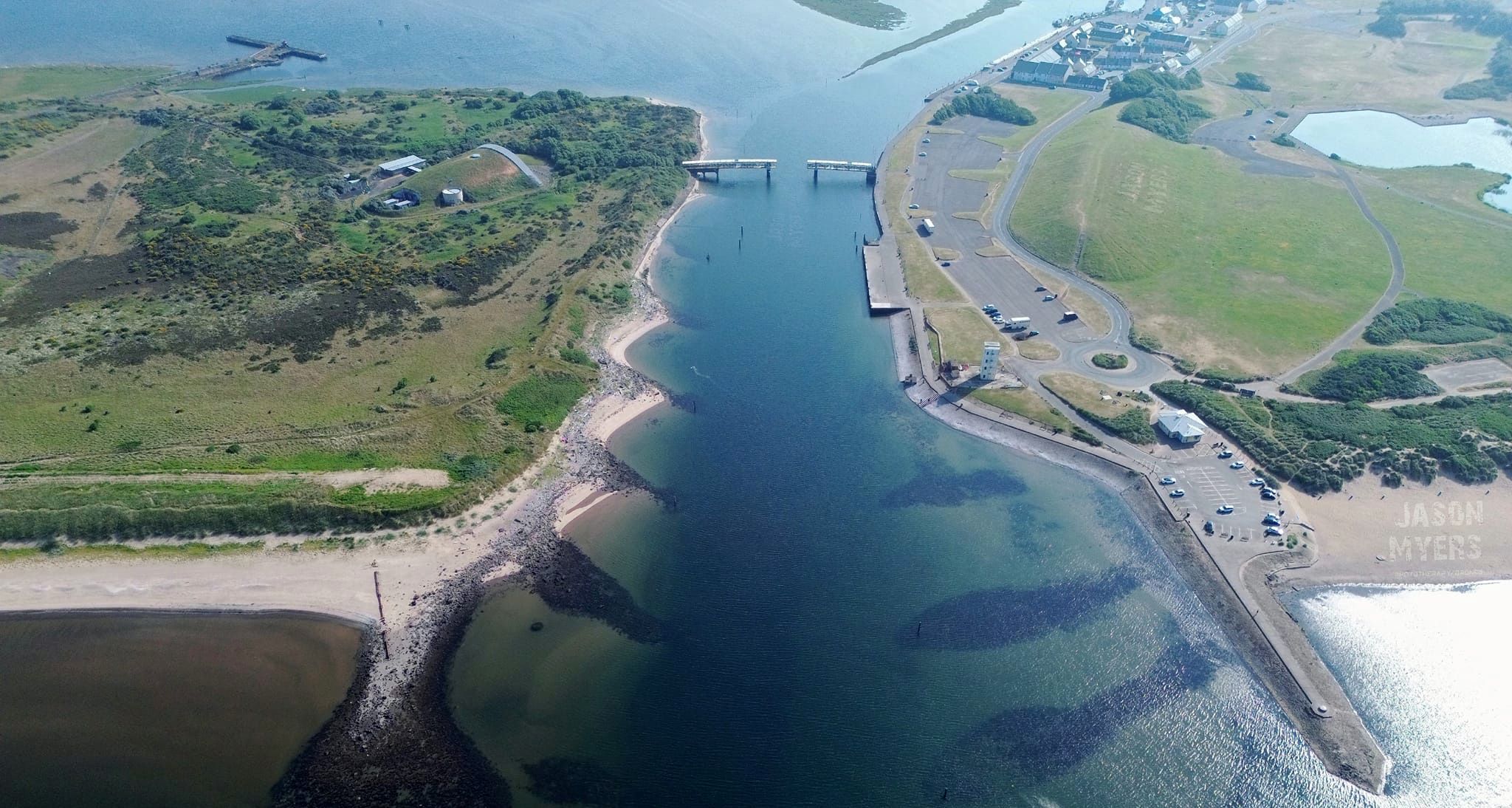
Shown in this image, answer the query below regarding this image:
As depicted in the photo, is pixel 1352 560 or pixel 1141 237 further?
pixel 1141 237

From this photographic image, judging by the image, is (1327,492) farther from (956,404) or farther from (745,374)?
(745,374)

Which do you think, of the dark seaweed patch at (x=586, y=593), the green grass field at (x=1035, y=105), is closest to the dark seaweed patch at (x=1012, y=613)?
the dark seaweed patch at (x=586, y=593)

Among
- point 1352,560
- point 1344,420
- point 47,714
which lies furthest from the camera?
point 1344,420

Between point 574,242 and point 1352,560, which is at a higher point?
point 574,242

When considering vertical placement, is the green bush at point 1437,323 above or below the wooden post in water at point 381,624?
above

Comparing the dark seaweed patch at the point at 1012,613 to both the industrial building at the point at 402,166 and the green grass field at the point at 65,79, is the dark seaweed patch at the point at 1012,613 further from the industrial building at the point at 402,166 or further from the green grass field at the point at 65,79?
the green grass field at the point at 65,79

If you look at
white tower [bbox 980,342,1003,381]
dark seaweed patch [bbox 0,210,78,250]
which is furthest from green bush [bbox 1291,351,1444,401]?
dark seaweed patch [bbox 0,210,78,250]

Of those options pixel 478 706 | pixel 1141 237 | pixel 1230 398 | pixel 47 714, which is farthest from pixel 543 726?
pixel 1141 237
